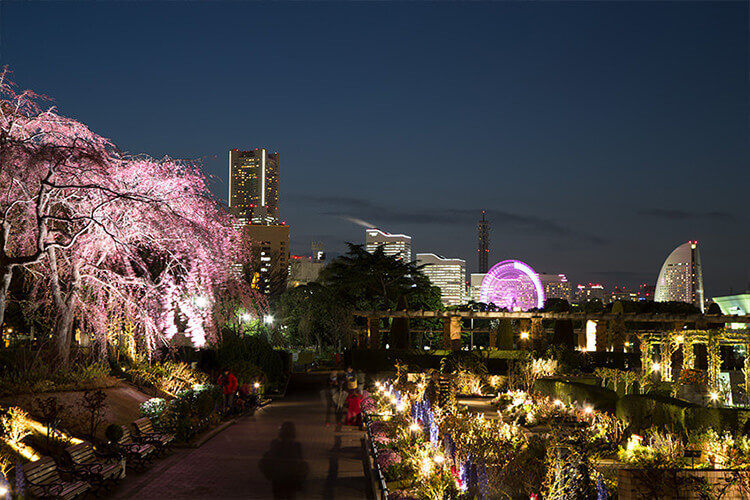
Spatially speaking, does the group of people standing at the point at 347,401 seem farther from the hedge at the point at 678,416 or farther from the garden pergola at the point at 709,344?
the garden pergola at the point at 709,344

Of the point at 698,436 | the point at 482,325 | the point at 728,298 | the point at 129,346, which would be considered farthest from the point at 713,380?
the point at 728,298

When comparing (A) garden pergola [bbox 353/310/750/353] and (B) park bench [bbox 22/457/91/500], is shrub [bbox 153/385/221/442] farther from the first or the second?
(A) garden pergola [bbox 353/310/750/353]

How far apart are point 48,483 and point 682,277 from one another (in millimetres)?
198929

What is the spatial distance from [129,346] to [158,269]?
3.25 meters

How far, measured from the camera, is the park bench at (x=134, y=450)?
12.3m

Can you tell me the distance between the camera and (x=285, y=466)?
13102mm

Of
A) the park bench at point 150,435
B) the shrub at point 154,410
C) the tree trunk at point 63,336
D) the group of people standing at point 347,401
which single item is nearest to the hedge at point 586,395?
the group of people standing at point 347,401

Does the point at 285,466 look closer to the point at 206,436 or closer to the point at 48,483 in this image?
the point at 206,436

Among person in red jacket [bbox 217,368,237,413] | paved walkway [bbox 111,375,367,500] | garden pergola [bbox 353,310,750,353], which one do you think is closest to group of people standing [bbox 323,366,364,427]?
paved walkway [bbox 111,375,367,500]

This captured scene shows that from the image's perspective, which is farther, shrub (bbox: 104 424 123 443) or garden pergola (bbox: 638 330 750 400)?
garden pergola (bbox: 638 330 750 400)

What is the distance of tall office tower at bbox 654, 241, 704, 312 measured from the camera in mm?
152375

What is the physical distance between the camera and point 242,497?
10.6 meters

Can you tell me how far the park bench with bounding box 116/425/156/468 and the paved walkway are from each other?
23 cm

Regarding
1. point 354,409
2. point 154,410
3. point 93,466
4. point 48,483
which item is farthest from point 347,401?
point 48,483
